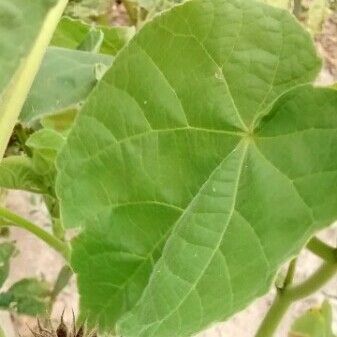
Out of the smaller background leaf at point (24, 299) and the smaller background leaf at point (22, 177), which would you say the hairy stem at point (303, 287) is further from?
the smaller background leaf at point (24, 299)

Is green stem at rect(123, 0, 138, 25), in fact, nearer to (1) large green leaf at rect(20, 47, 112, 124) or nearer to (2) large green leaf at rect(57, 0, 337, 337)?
(1) large green leaf at rect(20, 47, 112, 124)

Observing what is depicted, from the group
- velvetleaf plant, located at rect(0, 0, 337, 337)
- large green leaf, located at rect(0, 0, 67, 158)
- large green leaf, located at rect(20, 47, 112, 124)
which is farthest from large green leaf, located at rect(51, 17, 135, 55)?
large green leaf, located at rect(0, 0, 67, 158)

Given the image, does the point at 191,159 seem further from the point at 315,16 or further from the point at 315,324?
the point at 315,16

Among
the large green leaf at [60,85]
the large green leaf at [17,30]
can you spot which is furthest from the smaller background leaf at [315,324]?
the large green leaf at [17,30]

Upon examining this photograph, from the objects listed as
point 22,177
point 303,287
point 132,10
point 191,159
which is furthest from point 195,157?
point 132,10

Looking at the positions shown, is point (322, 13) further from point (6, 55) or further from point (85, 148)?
point (6, 55)

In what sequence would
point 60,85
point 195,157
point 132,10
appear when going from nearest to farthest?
1. point 195,157
2. point 60,85
3. point 132,10
